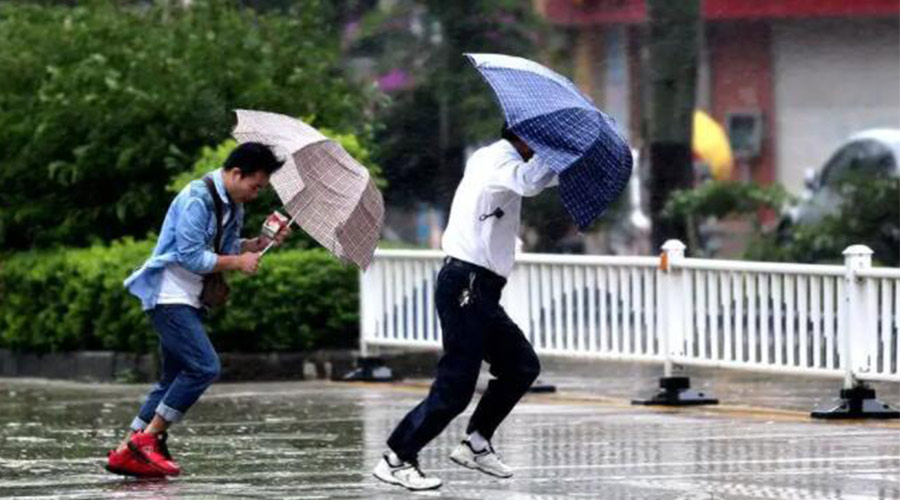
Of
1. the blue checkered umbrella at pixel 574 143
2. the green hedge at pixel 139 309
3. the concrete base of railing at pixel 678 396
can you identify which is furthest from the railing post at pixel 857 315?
the green hedge at pixel 139 309

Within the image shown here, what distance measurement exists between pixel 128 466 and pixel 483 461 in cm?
171

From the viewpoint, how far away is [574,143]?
1086cm

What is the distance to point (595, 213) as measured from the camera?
1092 centimetres

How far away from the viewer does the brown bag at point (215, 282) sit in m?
12.0

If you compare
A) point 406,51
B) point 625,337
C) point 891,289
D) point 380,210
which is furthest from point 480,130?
point 380,210

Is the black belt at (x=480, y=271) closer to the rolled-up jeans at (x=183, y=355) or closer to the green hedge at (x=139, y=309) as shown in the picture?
the rolled-up jeans at (x=183, y=355)

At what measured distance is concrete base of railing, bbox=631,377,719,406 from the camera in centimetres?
1638

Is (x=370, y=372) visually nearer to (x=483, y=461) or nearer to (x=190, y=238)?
(x=190, y=238)

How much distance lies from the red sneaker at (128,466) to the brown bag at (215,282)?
0.81m

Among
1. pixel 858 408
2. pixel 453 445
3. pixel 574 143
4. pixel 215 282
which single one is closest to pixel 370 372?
pixel 858 408

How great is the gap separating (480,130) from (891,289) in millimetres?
10219

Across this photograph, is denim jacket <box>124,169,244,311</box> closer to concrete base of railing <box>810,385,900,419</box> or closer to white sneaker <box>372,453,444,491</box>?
white sneaker <box>372,453,444,491</box>

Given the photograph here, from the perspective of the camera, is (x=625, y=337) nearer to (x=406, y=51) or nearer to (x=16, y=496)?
(x=16, y=496)

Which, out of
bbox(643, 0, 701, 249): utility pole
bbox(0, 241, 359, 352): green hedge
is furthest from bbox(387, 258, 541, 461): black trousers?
bbox(643, 0, 701, 249): utility pole
